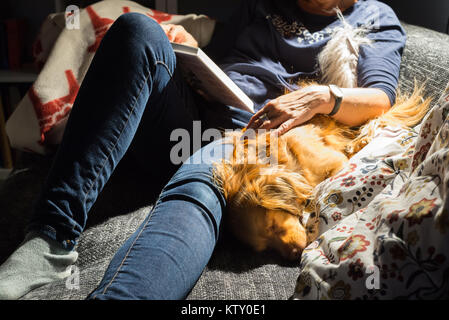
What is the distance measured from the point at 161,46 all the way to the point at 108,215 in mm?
425

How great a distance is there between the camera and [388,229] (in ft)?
1.76

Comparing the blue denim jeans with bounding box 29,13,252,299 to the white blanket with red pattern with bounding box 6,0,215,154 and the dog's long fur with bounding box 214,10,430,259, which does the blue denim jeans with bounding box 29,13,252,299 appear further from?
the white blanket with red pattern with bounding box 6,0,215,154

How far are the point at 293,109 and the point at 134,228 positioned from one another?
1.55ft

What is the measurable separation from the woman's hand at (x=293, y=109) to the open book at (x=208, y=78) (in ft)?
0.22

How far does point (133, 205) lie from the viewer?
1.00 meters

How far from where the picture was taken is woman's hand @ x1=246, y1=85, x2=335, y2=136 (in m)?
0.94

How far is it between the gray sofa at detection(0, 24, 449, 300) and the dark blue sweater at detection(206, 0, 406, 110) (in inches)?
3.7

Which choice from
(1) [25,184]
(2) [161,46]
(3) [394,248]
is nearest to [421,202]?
(3) [394,248]

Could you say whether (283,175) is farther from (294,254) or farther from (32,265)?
(32,265)

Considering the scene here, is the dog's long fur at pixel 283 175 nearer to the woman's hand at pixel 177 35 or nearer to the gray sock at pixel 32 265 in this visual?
the gray sock at pixel 32 265

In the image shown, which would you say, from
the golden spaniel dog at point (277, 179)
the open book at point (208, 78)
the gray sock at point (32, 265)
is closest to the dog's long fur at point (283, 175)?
the golden spaniel dog at point (277, 179)

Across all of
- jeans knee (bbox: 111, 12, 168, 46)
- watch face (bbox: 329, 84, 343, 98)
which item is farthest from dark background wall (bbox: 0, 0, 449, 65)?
jeans knee (bbox: 111, 12, 168, 46)
